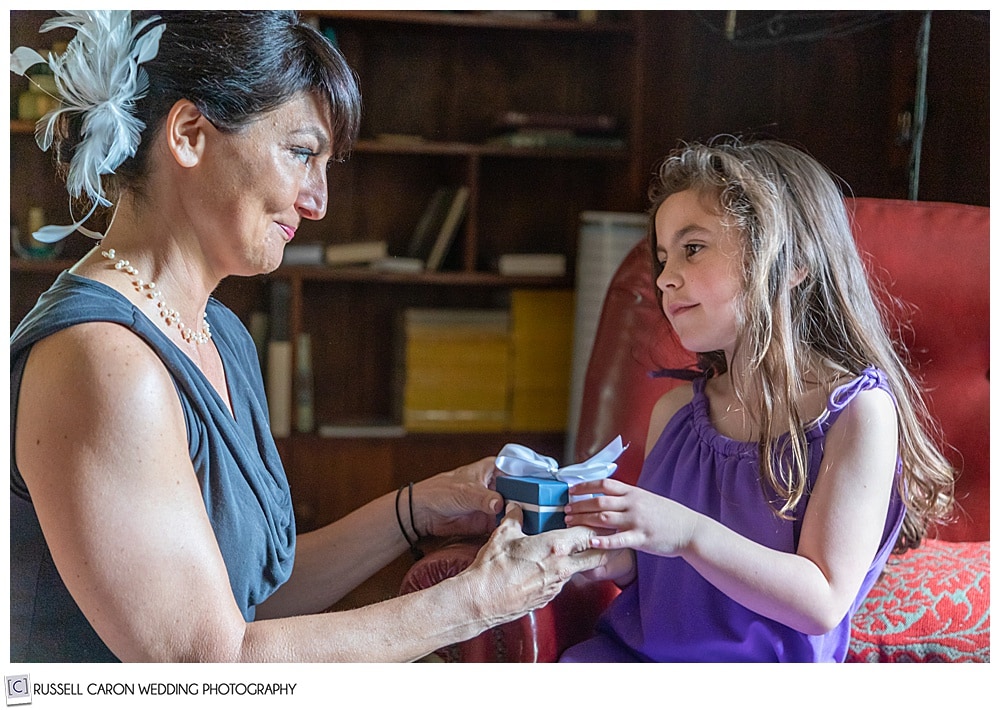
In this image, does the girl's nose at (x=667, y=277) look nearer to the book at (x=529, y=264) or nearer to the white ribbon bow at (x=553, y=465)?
the white ribbon bow at (x=553, y=465)

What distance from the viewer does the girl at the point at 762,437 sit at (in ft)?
2.64

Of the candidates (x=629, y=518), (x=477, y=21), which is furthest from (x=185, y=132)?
(x=477, y=21)

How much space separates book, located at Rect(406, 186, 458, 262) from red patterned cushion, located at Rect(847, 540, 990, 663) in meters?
0.71

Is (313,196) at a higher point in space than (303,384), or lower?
higher

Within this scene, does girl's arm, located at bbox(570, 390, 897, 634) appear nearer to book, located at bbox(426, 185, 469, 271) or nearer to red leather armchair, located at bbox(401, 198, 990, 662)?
red leather armchair, located at bbox(401, 198, 990, 662)

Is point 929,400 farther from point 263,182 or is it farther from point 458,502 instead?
point 263,182

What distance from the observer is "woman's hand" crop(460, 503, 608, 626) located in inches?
31.4

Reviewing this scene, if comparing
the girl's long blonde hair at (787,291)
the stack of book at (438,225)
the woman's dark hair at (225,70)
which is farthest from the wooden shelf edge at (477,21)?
the girl's long blonde hair at (787,291)

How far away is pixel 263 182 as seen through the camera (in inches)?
30.5

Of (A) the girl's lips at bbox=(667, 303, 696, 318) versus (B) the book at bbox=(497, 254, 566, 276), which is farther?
(B) the book at bbox=(497, 254, 566, 276)

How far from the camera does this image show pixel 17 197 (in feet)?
2.78

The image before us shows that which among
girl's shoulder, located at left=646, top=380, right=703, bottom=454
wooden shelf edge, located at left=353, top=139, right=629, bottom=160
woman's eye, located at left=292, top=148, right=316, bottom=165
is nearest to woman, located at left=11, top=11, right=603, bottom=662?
woman's eye, located at left=292, top=148, right=316, bottom=165
